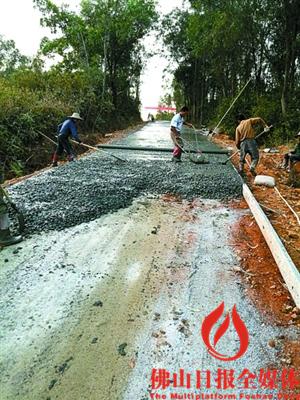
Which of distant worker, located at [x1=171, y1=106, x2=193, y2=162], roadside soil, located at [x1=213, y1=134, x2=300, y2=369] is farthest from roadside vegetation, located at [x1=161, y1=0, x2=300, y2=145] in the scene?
roadside soil, located at [x1=213, y1=134, x2=300, y2=369]

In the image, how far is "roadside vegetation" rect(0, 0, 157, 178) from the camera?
341 inches

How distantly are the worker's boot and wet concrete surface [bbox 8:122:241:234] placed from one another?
0.29 metres

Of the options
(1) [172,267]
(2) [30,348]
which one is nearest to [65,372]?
(2) [30,348]

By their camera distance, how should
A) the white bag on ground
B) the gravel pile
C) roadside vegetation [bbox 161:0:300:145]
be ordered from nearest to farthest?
the gravel pile → the white bag on ground → roadside vegetation [bbox 161:0:300:145]

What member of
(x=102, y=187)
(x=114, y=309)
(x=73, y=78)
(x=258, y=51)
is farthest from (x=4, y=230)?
(x=258, y=51)

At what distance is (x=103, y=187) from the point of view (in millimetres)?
5848

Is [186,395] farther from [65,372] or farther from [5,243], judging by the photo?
[5,243]

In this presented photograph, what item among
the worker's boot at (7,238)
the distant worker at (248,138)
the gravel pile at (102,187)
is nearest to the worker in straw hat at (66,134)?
the gravel pile at (102,187)

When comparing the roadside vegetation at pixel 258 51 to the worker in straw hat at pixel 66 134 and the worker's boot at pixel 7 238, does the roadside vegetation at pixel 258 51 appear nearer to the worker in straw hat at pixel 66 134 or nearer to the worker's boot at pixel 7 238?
the worker in straw hat at pixel 66 134

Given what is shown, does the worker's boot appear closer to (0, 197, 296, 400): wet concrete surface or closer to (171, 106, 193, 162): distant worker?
(0, 197, 296, 400): wet concrete surface

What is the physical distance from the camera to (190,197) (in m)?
5.65

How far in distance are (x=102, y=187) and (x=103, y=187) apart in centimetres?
2

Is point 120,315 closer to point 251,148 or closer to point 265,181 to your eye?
point 265,181

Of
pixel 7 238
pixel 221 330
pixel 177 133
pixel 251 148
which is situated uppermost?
pixel 177 133
